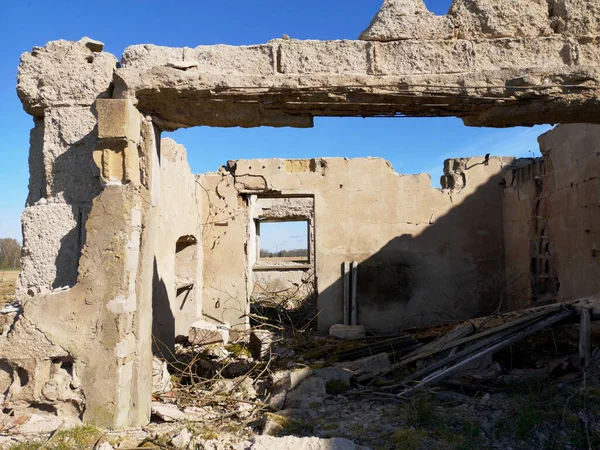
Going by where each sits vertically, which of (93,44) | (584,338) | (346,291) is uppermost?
(93,44)

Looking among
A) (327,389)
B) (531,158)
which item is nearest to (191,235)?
(327,389)

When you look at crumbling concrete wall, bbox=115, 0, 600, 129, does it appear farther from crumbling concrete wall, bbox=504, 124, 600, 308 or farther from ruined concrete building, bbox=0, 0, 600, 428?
crumbling concrete wall, bbox=504, 124, 600, 308

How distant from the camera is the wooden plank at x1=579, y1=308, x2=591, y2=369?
14.0 ft

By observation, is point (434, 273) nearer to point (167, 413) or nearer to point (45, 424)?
point (167, 413)

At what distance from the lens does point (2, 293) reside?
12.1 meters

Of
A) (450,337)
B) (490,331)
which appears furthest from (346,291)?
(490,331)

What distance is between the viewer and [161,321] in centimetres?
560

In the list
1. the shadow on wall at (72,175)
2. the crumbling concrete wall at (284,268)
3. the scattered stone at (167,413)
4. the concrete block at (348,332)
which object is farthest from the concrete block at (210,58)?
the crumbling concrete wall at (284,268)

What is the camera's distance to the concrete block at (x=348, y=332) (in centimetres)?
704

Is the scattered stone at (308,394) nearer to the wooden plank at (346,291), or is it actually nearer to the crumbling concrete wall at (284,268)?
the wooden plank at (346,291)

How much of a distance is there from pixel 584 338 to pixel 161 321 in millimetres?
4518

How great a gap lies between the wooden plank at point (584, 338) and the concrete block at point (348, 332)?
3.10m

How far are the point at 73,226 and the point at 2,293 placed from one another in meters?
10.7

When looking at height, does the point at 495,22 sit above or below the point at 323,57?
above
